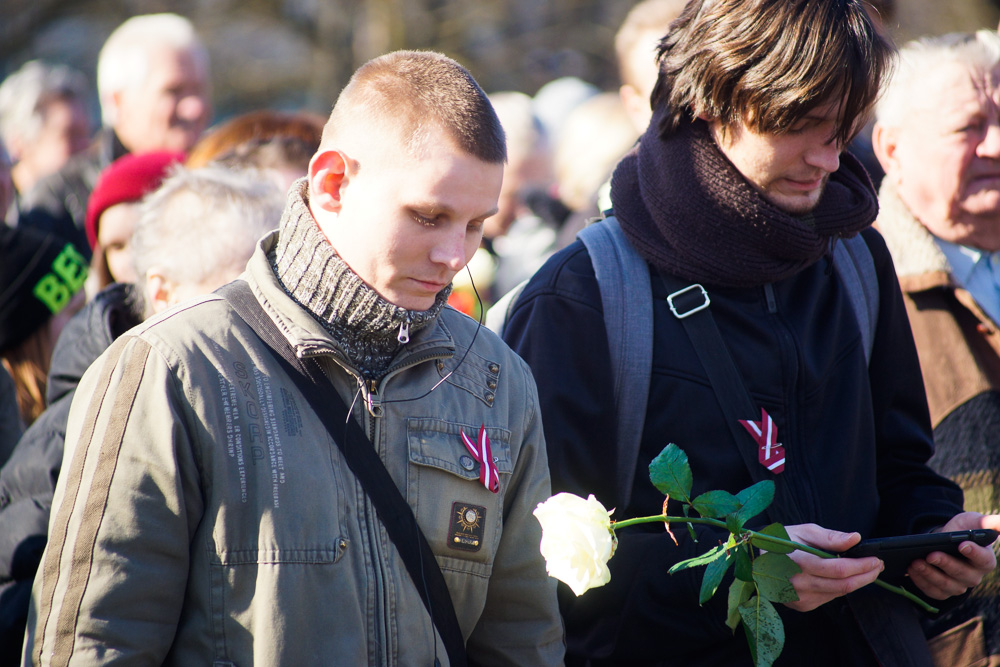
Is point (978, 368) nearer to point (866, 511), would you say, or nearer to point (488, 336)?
point (866, 511)

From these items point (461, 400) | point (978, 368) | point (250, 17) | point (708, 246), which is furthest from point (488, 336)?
point (250, 17)

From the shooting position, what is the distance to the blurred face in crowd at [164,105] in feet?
15.2

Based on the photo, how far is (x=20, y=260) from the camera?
3.32 meters

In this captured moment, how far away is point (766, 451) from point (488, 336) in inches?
25.2

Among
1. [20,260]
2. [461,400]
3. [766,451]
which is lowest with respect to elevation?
[766,451]

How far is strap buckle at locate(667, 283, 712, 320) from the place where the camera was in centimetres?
213

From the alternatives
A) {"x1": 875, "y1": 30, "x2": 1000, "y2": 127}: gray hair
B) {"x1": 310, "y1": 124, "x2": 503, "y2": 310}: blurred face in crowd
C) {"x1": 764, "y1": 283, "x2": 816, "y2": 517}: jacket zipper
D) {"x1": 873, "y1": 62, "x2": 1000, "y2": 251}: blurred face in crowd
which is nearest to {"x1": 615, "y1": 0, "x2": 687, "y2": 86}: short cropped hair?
{"x1": 875, "y1": 30, "x2": 1000, "y2": 127}: gray hair

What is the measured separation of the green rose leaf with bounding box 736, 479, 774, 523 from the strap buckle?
447 mm

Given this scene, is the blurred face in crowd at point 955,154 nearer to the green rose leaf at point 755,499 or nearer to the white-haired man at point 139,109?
the green rose leaf at point 755,499

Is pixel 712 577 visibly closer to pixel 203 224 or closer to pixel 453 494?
pixel 453 494

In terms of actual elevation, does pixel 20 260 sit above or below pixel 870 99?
above

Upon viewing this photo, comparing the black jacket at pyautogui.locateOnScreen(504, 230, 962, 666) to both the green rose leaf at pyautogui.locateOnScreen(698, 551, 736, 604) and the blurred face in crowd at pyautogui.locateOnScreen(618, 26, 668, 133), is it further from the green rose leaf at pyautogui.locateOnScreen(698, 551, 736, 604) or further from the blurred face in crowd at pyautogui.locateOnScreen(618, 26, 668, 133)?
the blurred face in crowd at pyautogui.locateOnScreen(618, 26, 668, 133)

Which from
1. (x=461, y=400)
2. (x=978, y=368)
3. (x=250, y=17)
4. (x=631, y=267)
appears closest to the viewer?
(x=461, y=400)

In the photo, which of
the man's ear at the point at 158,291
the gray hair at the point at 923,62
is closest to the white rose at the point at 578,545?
the man's ear at the point at 158,291
